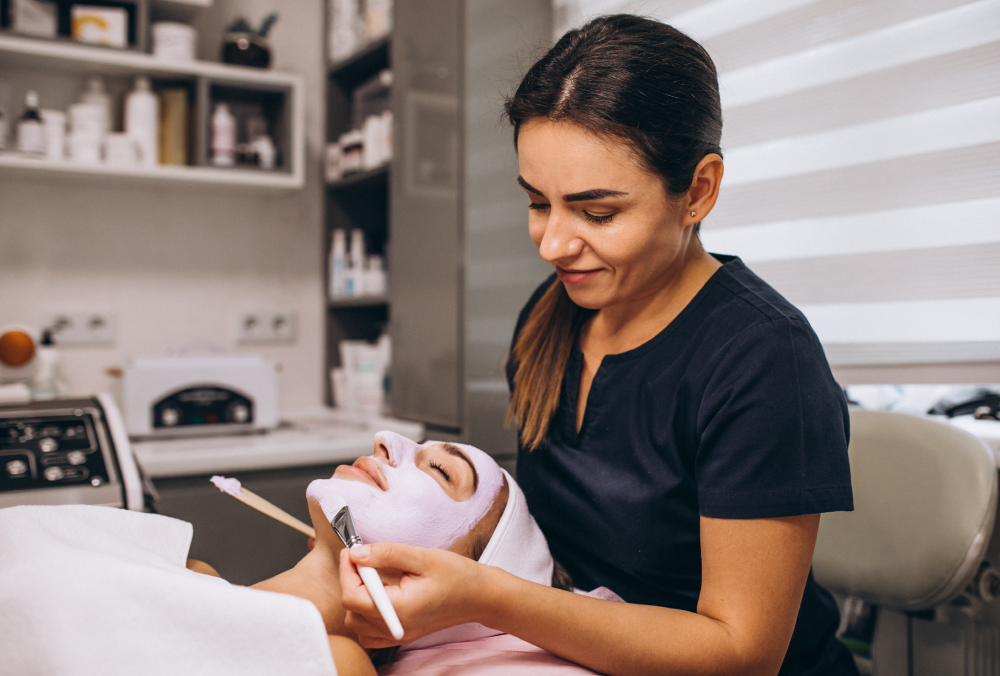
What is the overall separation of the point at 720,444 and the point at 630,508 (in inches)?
6.5

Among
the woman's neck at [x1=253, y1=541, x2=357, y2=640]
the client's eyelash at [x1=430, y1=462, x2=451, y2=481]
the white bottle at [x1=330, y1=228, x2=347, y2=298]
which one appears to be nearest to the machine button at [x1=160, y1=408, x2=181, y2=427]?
the white bottle at [x1=330, y1=228, x2=347, y2=298]

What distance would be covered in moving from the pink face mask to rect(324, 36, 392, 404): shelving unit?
1.64 metres

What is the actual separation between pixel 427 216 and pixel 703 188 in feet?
4.08

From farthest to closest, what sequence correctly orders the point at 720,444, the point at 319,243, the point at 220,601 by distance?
the point at 319,243 < the point at 720,444 < the point at 220,601

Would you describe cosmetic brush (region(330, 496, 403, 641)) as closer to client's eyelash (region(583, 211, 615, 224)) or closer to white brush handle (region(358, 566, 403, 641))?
white brush handle (region(358, 566, 403, 641))

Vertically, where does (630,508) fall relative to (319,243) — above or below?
below

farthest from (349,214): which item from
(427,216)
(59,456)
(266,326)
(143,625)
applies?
(143,625)

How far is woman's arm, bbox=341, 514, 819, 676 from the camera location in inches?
29.4

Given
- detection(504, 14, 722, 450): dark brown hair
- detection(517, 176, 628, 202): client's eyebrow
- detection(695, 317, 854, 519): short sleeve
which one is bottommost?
detection(695, 317, 854, 519): short sleeve

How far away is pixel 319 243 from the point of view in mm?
2613

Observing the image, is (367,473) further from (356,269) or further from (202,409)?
(356,269)

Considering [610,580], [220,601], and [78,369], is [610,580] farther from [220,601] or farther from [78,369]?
[78,369]

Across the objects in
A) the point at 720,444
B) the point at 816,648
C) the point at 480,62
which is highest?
the point at 480,62

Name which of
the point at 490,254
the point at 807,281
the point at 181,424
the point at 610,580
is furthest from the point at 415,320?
the point at 610,580
